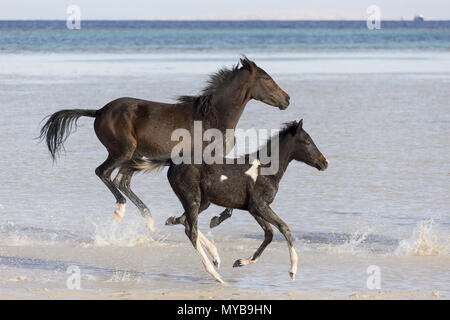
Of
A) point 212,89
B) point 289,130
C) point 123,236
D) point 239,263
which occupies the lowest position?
point 123,236

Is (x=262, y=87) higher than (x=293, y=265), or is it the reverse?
(x=262, y=87)

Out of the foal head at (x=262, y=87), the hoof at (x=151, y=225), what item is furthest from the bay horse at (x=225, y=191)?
the foal head at (x=262, y=87)

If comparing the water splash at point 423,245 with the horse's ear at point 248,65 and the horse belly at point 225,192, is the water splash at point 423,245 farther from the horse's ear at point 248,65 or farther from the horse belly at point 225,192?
the horse's ear at point 248,65

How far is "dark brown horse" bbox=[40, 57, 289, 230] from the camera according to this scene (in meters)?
9.43

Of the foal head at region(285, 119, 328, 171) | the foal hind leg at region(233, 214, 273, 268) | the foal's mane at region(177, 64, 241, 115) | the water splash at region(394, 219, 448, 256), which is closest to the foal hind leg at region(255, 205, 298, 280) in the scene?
the foal hind leg at region(233, 214, 273, 268)

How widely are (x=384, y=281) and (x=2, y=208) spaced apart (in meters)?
4.88

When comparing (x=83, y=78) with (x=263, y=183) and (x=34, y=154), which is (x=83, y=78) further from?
(x=263, y=183)

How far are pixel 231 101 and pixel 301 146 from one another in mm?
1360

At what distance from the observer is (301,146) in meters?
8.31

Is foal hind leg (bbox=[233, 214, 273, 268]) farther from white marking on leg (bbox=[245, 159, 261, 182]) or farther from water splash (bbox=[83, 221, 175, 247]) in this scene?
water splash (bbox=[83, 221, 175, 247])

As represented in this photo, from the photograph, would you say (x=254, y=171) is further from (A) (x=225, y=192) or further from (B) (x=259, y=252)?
(B) (x=259, y=252)

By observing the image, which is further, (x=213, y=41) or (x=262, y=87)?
(x=213, y=41)

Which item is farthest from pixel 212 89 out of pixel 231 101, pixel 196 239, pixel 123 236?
pixel 196 239

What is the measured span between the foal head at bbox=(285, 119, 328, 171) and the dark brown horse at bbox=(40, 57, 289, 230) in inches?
48.2
